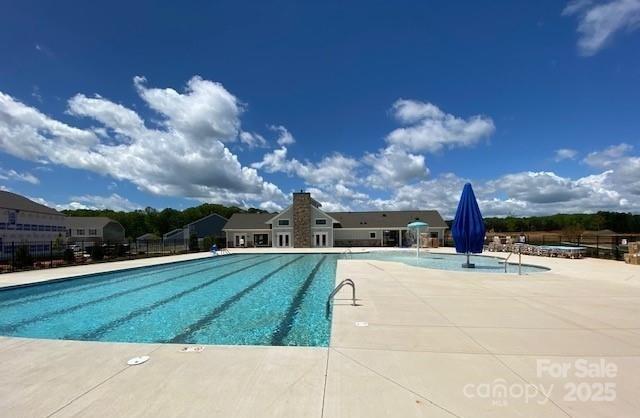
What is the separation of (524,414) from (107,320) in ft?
27.2

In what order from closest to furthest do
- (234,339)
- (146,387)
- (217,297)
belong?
(146,387)
(234,339)
(217,297)

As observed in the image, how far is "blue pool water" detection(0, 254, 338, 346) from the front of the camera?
658 cm

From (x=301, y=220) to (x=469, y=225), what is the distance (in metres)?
25.5

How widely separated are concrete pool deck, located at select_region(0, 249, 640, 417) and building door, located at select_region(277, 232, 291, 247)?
33.6 m

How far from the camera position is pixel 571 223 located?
7788cm

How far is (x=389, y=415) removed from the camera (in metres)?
3.12

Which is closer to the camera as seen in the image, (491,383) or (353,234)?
(491,383)

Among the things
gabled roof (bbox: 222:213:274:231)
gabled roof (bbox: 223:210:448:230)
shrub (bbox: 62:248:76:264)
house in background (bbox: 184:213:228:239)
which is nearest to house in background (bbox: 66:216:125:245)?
house in background (bbox: 184:213:228:239)

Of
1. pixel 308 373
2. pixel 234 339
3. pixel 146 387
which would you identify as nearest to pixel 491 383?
pixel 308 373

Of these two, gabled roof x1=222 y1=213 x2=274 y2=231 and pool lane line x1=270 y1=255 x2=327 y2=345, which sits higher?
gabled roof x1=222 y1=213 x2=274 y2=231

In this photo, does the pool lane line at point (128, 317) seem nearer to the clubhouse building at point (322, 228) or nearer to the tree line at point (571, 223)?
the clubhouse building at point (322, 228)

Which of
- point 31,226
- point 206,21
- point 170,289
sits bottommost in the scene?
point 170,289

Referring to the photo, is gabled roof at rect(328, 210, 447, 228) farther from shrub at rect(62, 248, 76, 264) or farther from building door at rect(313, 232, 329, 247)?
shrub at rect(62, 248, 76, 264)

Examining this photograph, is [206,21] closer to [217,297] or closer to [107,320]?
[217,297]
